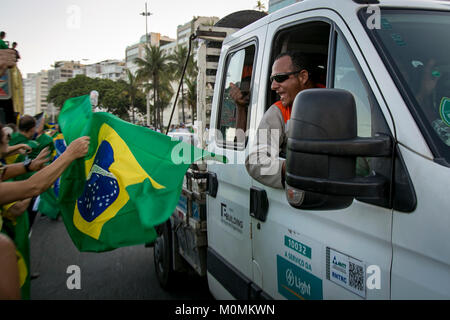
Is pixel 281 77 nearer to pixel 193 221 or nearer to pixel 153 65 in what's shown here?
pixel 193 221

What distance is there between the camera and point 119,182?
2383mm

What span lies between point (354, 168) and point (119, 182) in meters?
1.54

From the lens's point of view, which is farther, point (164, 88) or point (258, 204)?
point (164, 88)

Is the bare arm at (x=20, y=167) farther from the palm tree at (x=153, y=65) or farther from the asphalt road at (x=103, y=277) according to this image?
the palm tree at (x=153, y=65)

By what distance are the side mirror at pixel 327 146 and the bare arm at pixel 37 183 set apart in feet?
4.83

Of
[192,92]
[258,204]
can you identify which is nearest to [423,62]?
[258,204]

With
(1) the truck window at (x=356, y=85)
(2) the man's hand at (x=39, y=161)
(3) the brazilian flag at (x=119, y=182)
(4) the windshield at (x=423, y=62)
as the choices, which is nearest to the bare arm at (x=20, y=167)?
(2) the man's hand at (x=39, y=161)

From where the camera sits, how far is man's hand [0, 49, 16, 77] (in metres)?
2.54

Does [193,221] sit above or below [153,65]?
below

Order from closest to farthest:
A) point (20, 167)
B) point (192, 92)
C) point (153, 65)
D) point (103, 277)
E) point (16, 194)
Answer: point (16, 194)
point (20, 167)
point (103, 277)
point (192, 92)
point (153, 65)

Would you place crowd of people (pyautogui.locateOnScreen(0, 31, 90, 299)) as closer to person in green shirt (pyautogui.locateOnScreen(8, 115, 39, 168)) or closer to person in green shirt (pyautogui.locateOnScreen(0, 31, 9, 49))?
person in green shirt (pyautogui.locateOnScreen(0, 31, 9, 49))

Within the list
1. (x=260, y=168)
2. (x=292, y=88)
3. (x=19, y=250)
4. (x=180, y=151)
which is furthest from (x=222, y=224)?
(x=19, y=250)

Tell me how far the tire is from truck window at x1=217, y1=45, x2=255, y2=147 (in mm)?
1482
